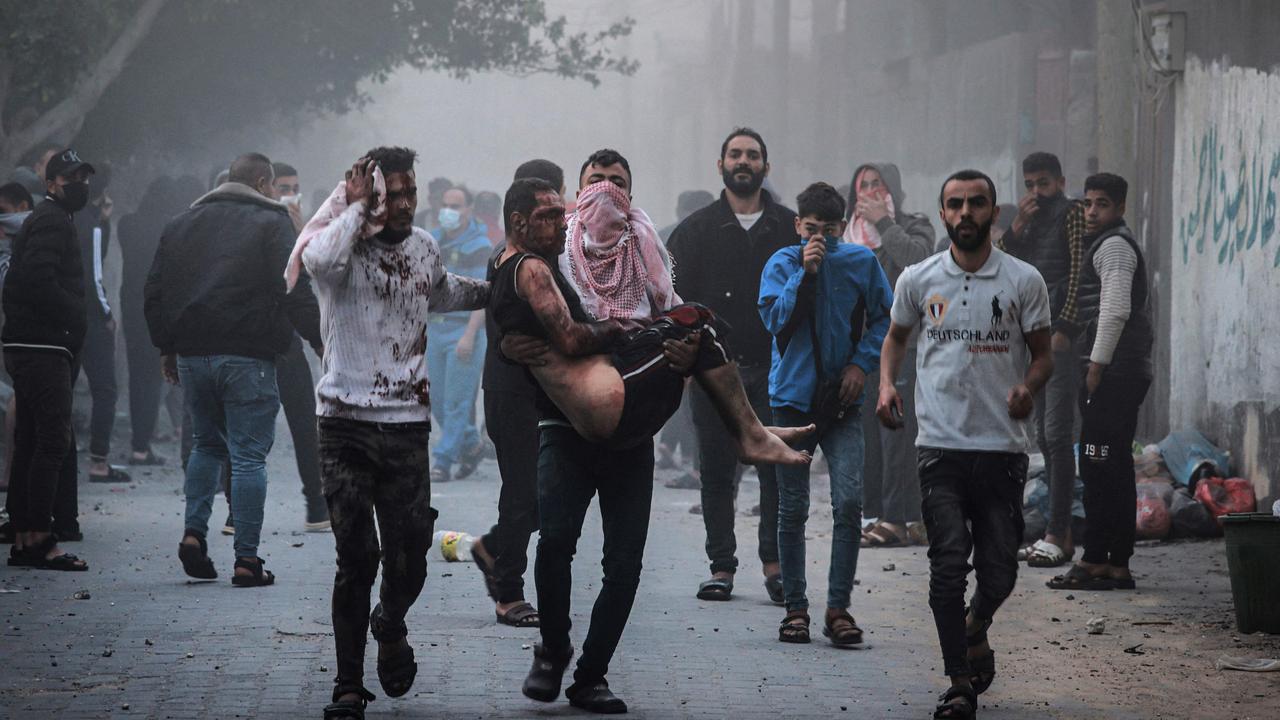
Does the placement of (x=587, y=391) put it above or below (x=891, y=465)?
above

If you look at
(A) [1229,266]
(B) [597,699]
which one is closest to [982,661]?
(B) [597,699]

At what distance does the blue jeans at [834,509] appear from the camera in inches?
292

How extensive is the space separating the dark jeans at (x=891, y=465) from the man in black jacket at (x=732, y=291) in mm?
2226

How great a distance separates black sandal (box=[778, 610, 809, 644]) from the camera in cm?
735

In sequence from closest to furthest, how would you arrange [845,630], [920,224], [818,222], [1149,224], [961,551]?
1. [961,551]
2. [845,630]
3. [818,222]
4. [920,224]
5. [1149,224]

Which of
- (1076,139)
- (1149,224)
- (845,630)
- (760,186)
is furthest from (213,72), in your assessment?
(845,630)

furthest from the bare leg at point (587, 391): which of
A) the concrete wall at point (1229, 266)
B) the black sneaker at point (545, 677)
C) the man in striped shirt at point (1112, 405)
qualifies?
the concrete wall at point (1229, 266)

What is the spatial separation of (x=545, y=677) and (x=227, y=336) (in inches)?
146

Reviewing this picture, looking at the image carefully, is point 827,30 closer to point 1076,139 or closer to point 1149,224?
point 1076,139

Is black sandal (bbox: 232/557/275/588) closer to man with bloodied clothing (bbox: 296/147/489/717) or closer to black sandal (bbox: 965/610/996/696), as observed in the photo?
man with bloodied clothing (bbox: 296/147/489/717)

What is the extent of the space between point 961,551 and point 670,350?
4.29 ft

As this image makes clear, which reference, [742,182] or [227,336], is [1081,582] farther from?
[227,336]

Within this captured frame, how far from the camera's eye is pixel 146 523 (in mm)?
11469

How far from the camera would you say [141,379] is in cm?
1565
